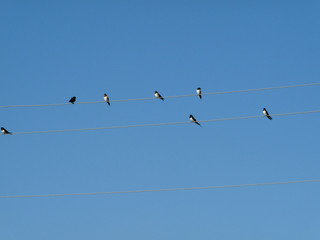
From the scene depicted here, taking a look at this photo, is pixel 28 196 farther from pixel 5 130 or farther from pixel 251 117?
pixel 5 130

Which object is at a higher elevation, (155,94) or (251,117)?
(155,94)

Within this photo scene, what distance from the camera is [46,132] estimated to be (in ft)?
68.0

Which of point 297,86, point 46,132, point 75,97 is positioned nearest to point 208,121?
point 297,86

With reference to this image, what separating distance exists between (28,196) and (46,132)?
209 cm

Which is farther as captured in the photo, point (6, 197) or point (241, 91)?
point (6, 197)

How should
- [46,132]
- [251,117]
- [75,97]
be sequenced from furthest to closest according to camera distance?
[75,97]
[46,132]
[251,117]

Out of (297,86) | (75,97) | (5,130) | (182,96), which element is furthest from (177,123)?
(5,130)

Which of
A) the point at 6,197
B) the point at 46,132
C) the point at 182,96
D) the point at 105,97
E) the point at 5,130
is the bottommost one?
the point at 6,197

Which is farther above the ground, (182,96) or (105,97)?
(105,97)

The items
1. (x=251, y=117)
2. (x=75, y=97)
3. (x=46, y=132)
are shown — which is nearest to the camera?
(x=251, y=117)

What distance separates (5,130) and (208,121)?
15.1 m

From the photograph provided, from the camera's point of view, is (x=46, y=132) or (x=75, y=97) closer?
(x=46, y=132)

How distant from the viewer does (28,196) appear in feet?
69.9

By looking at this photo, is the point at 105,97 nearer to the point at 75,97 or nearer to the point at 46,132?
the point at 75,97
